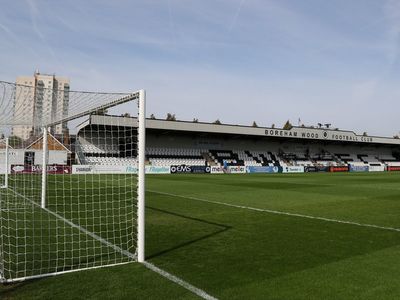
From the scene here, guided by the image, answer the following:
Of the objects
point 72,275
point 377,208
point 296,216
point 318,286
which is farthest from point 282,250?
point 377,208

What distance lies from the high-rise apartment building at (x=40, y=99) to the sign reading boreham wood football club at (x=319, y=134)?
Answer: 51.0 m

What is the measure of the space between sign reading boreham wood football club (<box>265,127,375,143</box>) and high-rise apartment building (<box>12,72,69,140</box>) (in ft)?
167

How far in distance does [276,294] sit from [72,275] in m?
2.88

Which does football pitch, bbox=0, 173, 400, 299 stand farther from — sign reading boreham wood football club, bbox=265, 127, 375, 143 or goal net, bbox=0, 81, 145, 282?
sign reading boreham wood football club, bbox=265, 127, 375, 143

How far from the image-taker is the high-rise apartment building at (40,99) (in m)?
7.61

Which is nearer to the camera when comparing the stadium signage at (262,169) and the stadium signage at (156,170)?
the stadium signage at (156,170)

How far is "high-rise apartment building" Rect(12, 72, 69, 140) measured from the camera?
25.0ft

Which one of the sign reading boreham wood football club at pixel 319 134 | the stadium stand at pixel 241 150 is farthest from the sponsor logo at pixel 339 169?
the sign reading boreham wood football club at pixel 319 134

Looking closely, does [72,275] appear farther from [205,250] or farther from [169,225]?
[169,225]

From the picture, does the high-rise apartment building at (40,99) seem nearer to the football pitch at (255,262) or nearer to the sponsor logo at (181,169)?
the football pitch at (255,262)

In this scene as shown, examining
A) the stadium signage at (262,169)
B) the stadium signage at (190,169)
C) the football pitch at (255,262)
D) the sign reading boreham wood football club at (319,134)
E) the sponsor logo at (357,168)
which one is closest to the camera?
the football pitch at (255,262)

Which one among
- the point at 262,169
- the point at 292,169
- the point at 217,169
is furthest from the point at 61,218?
the point at 292,169

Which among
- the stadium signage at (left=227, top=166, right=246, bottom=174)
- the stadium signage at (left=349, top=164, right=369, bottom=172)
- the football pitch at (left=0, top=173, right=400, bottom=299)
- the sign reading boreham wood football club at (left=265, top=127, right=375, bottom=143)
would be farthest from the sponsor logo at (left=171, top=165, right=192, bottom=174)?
the football pitch at (left=0, top=173, right=400, bottom=299)

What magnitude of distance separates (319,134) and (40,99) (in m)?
61.3
